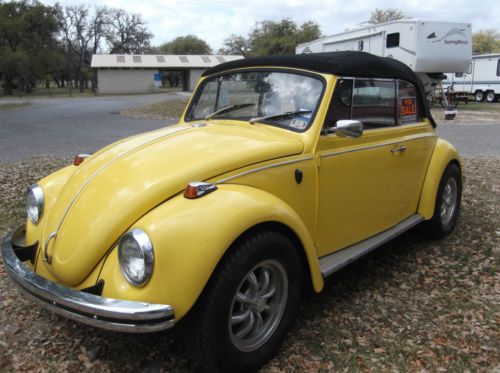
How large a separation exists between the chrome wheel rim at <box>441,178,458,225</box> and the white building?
40444mm

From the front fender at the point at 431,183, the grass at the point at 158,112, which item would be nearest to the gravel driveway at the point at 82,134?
the grass at the point at 158,112

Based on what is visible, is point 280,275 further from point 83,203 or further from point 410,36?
point 410,36

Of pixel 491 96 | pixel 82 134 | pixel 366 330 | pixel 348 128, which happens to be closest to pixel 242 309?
pixel 366 330

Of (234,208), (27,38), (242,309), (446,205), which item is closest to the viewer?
(234,208)

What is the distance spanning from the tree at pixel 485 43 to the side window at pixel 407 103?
67.2 meters

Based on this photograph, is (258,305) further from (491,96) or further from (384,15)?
(384,15)

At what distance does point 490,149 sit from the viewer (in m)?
10.6

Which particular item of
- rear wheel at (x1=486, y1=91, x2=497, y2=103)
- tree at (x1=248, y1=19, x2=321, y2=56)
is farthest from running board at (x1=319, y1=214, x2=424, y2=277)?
tree at (x1=248, y1=19, x2=321, y2=56)

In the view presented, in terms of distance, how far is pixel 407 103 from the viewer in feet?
14.0

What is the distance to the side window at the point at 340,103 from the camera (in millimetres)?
3312

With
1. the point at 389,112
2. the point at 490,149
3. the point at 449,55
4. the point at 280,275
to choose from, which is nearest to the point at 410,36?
the point at 449,55

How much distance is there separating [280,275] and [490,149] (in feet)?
32.0

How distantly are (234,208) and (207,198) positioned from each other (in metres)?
0.17

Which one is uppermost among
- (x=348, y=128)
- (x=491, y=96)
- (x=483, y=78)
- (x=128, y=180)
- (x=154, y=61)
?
(x=154, y=61)
